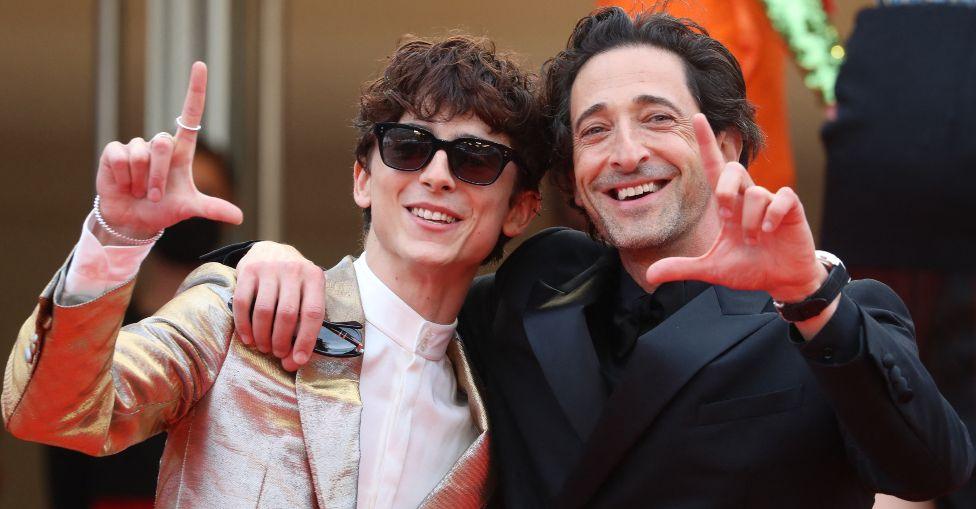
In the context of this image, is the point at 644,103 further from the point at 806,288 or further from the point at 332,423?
the point at 332,423

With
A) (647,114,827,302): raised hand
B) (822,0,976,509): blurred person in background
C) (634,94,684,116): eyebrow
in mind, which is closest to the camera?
(647,114,827,302): raised hand

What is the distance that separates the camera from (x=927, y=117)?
3377 millimetres

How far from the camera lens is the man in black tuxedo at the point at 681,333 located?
224 cm

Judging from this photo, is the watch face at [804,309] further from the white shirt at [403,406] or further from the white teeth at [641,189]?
the white shirt at [403,406]

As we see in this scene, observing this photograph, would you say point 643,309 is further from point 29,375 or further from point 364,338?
point 29,375

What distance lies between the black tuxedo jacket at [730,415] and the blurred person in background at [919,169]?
2.66ft

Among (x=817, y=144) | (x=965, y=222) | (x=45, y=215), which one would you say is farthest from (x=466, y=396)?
(x=45, y=215)

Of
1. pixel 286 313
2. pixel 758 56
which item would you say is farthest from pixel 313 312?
pixel 758 56

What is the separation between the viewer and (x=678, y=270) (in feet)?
7.44

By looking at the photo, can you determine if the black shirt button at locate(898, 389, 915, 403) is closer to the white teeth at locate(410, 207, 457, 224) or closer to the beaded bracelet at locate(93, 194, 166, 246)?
the white teeth at locate(410, 207, 457, 224)

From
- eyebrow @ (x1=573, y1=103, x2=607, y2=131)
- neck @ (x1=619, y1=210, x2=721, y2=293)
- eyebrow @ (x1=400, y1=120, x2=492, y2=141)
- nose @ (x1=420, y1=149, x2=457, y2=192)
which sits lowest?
neck @ (x1=619, y1=210, x2=721, y2=293)

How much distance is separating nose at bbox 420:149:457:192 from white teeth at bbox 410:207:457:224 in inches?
2.1

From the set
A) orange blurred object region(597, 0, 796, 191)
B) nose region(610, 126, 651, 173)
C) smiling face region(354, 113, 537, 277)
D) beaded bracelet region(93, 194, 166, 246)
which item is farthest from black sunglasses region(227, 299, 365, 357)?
orange blurred object region(597, 0, 796, 191)

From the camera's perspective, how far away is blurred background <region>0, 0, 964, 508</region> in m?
4.61
